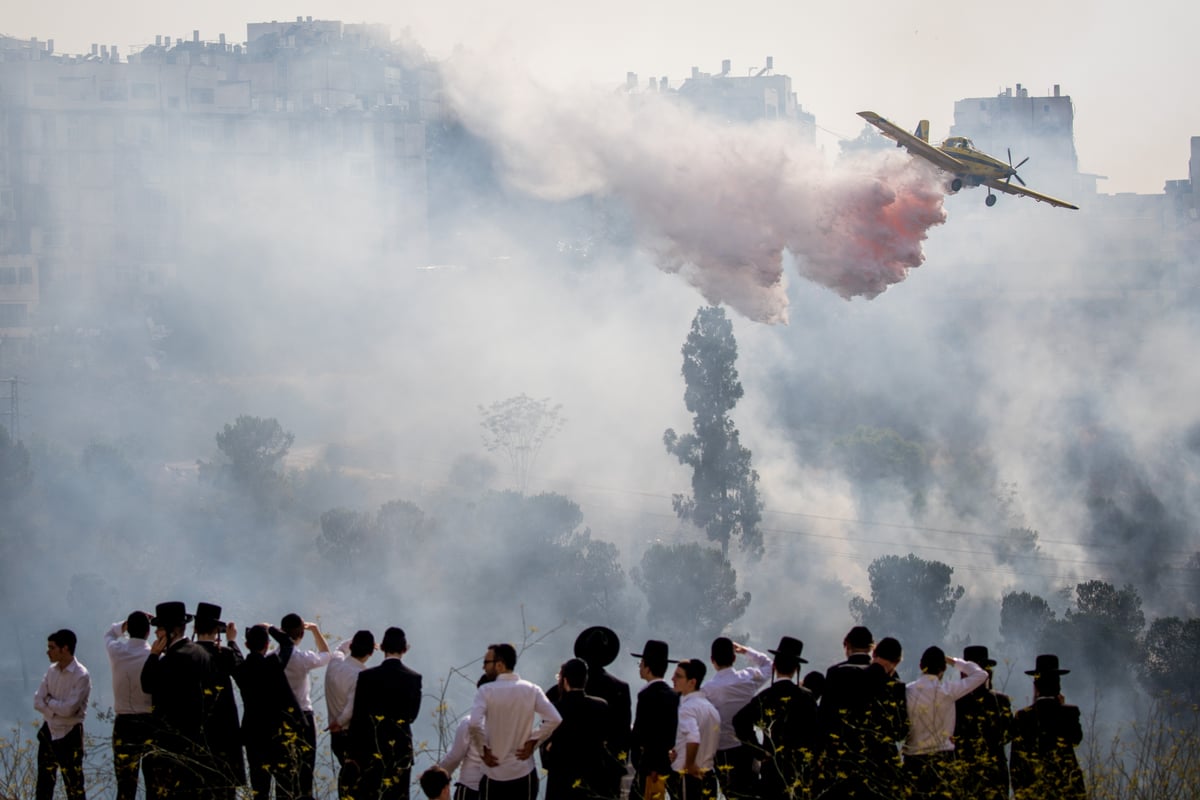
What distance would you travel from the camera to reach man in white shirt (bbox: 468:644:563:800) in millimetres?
9023

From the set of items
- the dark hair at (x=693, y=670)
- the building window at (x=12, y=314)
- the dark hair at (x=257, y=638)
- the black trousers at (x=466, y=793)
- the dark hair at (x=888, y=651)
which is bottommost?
the black trousers at (x=466, y=793)

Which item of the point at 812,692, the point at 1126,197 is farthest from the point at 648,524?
the point at 812,692

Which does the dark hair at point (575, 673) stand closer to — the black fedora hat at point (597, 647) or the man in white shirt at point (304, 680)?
the black fedora hat at point (597, 647)

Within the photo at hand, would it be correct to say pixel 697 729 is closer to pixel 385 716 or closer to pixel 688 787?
pixel 688 787

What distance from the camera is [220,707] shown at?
10.1 meters

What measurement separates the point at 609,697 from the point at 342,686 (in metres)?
1.96

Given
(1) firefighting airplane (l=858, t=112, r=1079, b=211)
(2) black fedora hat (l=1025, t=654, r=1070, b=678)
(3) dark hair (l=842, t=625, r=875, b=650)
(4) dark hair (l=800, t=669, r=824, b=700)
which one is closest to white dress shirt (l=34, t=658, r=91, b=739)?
(4) dark hair (l=800, t=669, r=824, b=700)

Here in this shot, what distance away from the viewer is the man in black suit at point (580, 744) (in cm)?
922

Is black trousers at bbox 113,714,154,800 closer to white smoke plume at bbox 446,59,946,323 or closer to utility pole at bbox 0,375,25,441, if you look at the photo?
white smoke plume at bbox 446,59,946,323

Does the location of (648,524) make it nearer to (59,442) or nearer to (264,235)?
(59,442)

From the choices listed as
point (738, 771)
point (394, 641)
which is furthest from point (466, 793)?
point (738, 771)

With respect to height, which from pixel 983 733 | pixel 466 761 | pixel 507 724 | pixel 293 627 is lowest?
pixel 466 761

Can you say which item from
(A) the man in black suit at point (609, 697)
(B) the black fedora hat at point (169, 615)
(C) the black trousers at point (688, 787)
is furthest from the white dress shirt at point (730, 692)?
(B) the black fedora hat at point (169, 615)

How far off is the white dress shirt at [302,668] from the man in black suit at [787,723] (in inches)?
121
